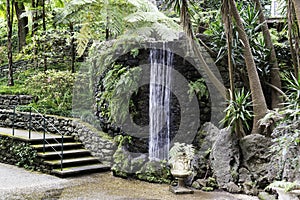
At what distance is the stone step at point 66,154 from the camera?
25.3ft

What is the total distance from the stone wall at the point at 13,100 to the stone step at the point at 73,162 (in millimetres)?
3851

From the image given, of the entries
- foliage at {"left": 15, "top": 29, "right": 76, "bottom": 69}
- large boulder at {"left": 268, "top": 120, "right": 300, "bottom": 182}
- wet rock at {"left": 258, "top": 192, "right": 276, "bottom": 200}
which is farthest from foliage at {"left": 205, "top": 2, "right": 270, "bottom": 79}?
foliage at {"left": 15, "top": 29, "right": 76, "bottom": 69}

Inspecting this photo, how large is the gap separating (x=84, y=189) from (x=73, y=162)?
4.51 ft

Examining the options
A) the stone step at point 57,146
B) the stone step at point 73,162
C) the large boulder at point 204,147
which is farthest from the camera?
the stone step at point 57,146

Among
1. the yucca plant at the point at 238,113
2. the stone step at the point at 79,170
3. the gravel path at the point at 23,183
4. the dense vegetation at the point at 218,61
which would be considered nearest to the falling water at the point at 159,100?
the dense vegetation at the point at 218,61

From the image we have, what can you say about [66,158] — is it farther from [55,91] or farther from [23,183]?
[55,91]

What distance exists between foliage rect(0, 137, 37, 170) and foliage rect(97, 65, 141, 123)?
6.12ft

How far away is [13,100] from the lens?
1113 centimetres

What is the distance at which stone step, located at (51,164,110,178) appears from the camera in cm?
725

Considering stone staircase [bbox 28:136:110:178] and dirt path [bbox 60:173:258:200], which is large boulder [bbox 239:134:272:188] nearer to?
dirt path [bbox 60:173:258:200]

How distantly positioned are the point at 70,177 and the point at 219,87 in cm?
344

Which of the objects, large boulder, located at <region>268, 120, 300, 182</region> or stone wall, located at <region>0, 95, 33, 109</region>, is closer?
large boulder, located at <region>268, 120, 300, 182</region>

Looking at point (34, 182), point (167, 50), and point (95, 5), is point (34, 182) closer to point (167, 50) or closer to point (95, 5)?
point (167, 50)

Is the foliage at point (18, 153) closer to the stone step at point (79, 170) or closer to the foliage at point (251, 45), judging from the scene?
the stone step at point (79, 170)
